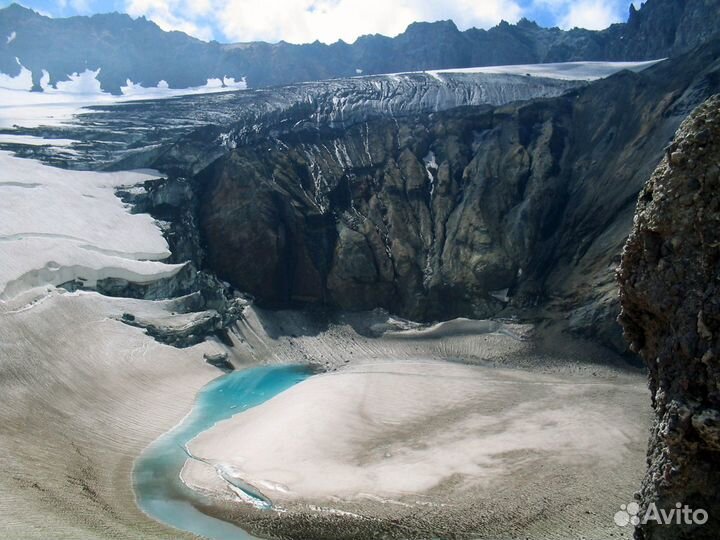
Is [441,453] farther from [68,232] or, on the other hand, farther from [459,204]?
[459,204]

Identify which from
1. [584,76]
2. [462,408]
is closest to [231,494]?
[462,408]

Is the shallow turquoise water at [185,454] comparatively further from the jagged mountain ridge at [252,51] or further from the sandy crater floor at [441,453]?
the jagged mountain ridge at [252,51]

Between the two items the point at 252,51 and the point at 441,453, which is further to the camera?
the point at 252,51

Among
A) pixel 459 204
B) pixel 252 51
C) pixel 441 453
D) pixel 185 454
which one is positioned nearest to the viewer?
pixel 441 453

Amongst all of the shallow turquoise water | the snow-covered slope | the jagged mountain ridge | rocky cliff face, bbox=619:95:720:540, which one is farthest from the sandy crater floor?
the jagged mountain ridge

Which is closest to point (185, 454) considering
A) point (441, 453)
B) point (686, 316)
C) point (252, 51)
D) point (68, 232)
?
point (441, 453)

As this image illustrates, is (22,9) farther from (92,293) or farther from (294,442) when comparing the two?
(294,442)
